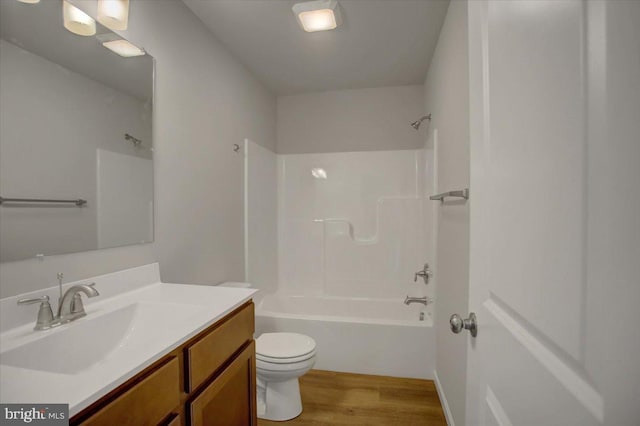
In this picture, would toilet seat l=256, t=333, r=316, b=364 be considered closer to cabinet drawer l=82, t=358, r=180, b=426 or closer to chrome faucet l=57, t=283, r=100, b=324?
Answer: cabinet drawer l=82, t=358, r=180, b=426

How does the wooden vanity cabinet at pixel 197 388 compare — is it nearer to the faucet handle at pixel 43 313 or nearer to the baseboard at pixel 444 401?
→ the faucet handle at pixel 43 313

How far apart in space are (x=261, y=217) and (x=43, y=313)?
197 cm

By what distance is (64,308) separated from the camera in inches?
39.6

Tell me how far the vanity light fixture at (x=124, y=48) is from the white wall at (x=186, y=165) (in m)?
0.05

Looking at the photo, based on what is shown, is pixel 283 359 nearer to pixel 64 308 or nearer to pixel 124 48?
pixel 64 308

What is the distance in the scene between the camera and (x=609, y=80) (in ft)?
1.14

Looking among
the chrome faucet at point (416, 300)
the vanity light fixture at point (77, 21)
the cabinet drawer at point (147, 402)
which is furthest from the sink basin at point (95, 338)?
the chrome faucet at point (416, 300)

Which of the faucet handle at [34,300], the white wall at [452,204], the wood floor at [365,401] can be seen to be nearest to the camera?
the faucet handle at [34,300]

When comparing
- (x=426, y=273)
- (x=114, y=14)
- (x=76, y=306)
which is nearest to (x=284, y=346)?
(x=76, y=306)

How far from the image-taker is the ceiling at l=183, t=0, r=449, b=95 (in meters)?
1.84

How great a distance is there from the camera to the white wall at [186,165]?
127cm

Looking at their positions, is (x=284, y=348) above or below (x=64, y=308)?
below

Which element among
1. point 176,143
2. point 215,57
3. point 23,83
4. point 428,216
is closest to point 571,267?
point 23,83

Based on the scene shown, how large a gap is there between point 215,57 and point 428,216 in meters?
2.23
